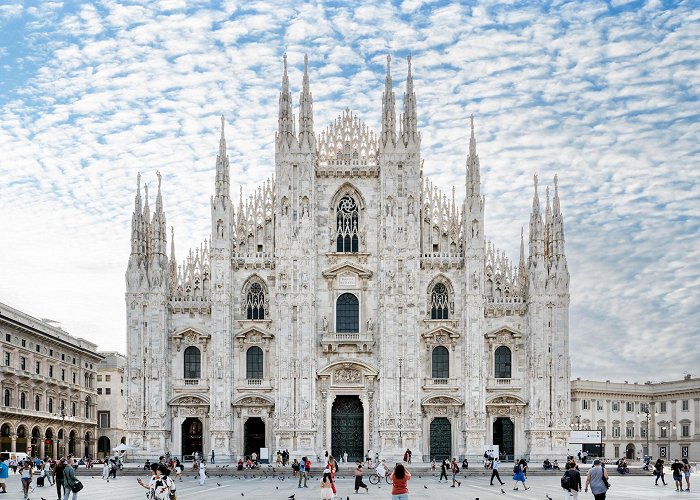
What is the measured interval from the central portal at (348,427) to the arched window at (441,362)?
226 inches

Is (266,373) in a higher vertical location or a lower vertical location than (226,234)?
lower

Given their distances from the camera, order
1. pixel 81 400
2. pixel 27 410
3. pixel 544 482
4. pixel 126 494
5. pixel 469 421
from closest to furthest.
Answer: pixel 126 494 < pixel 544 482 < pixel 469 421 < pixel 27 410 < pixel 81 400

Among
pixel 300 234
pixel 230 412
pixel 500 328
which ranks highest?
pixel 300 234

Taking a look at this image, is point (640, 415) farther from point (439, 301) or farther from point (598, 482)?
point (598, 482)

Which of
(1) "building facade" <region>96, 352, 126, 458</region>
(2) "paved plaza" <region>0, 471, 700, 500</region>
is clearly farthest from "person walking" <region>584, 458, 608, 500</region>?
(1) "building facade" <region>96, 352, 126, 458</region>

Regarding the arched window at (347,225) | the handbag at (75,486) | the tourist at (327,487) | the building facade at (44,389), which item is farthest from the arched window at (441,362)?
the handbag at (75,486)

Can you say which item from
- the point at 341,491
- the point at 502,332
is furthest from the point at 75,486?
the point at 502,332

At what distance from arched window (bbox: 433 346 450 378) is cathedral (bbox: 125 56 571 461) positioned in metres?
0.10

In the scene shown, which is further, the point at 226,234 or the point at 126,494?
the point at 226,234

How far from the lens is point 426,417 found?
66188mm

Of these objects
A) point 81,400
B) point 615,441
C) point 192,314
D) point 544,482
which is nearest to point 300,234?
point 192,314

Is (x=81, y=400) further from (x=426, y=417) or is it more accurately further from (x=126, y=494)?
(x=126, y=494)

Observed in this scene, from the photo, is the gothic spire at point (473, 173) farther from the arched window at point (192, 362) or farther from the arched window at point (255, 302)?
the arched window at point (192, 362)

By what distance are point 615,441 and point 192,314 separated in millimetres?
62769
